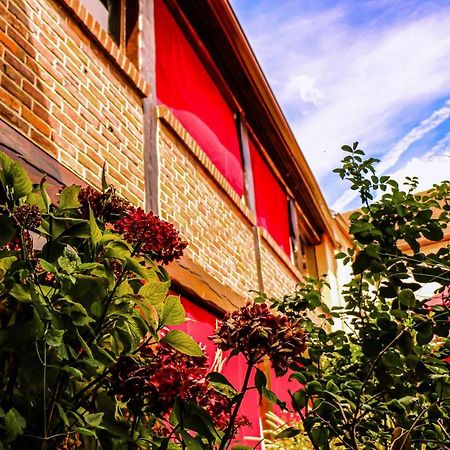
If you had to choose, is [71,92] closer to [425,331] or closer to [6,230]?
[6,230]

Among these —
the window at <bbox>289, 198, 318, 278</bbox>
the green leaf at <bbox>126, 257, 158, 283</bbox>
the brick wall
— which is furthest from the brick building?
the green leaf at <bbox>126, 257, 158, 283</bbox>

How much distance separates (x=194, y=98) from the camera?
5.54 metres

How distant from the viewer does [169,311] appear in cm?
173

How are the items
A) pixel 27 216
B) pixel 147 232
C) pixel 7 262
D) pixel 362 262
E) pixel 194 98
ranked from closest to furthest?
pixel 27 216
pixel 7 262
pixel 147 232
pixel 362 262
pixel 194 98

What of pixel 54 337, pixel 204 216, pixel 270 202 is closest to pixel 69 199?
pixel 54 337

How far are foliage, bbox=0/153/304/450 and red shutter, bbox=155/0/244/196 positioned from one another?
306cm

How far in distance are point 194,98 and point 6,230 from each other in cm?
406

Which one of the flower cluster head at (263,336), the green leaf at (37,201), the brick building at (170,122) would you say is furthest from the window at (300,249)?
the green leaf at (37,201)

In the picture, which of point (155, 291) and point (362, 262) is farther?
point (362, 262)

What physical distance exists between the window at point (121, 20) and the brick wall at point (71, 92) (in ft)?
1.58

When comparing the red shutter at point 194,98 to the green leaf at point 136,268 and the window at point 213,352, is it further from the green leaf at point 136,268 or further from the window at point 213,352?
the green leaf at point 136,268

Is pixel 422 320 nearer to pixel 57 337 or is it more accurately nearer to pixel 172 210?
pixel 57 337

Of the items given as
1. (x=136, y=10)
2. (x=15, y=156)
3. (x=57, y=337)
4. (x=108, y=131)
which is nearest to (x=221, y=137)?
(x=136, y=10)

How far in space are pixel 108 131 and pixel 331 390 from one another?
7.47 feet
